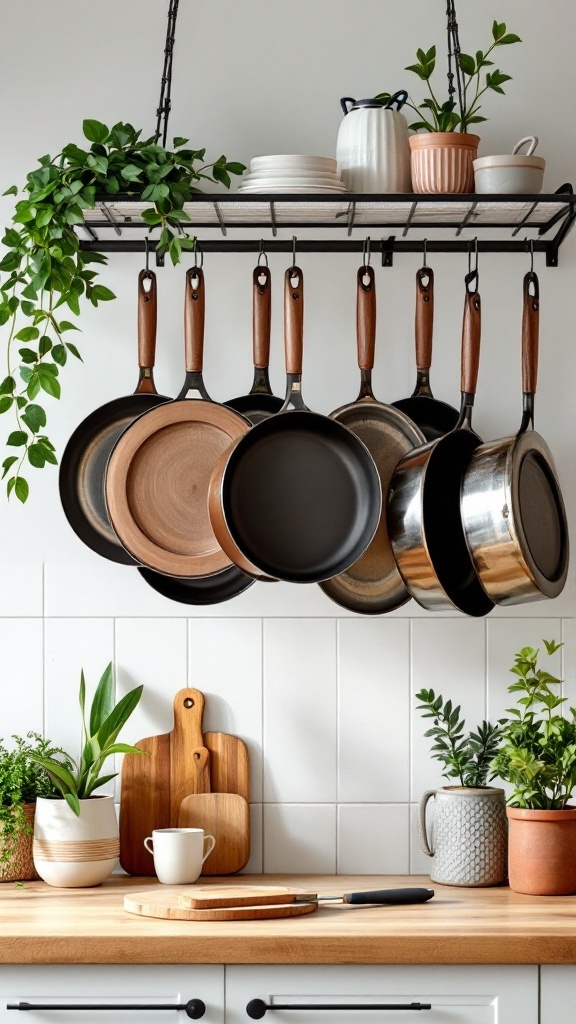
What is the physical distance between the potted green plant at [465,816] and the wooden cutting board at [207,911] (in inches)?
12.3

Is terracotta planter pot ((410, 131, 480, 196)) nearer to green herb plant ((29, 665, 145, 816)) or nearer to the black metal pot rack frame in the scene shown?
the black metal pot rack frame

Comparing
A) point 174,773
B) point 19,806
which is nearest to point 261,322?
point 174,773

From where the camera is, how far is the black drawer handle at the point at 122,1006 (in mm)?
1544

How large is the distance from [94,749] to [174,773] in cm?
16

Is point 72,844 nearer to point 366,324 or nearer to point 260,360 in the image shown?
point 260,360

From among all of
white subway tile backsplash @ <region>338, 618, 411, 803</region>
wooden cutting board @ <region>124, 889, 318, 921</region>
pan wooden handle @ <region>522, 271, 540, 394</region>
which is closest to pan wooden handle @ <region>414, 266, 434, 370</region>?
pan wooden handle @ <region>522, 271, 540, 394</region>

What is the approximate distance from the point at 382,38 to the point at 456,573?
3.42 feet

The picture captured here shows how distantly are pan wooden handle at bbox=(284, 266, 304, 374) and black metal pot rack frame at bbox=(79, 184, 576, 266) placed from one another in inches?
4.4

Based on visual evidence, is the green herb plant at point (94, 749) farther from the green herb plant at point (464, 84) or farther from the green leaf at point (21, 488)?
the green herb plant at point (464, 84)

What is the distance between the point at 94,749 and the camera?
192 cm

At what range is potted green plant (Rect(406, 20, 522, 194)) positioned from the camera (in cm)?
188

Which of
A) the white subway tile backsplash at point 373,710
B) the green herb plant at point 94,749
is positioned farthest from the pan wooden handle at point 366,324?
the green herb plant at point 94,749

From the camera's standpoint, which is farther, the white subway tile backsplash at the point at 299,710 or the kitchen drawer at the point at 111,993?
the white subway tile backsplash at the point at 299,710

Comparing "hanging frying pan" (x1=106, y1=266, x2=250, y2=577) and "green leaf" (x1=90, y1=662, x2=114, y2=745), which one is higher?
"hanging frying pan" (x1=106, y1=266, x2=250, y2=577)
